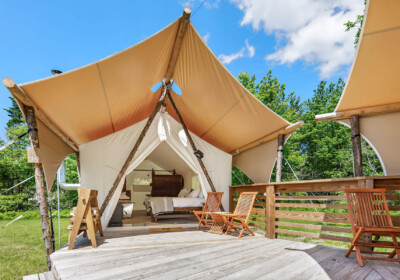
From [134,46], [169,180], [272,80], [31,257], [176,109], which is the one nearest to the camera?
[134,46]

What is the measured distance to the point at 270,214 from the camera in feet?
13.4

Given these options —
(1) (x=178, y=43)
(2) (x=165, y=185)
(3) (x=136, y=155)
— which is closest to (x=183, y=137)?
(3) (x=136, y=155)

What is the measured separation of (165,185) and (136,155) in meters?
3.57

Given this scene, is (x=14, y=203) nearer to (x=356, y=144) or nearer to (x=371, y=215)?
(x=356, y=144)

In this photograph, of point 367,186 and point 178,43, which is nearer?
point 367,186

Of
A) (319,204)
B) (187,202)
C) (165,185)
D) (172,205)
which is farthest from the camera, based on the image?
(165,185)

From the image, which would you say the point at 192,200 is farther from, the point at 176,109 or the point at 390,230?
the point at 390,230

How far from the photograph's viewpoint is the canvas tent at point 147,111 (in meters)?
3.29

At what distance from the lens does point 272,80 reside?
14.8 metres

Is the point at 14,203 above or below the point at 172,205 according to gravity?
below

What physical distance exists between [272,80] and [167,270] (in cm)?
1443

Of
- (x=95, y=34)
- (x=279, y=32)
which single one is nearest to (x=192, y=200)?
(x=95, y=34)

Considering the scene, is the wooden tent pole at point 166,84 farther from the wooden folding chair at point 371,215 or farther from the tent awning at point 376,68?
the wooden folding chair at point 371,215

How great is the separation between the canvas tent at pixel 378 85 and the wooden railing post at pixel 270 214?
1.50 metres
